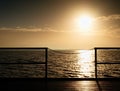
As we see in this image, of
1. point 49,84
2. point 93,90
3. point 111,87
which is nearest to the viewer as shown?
point 93,90

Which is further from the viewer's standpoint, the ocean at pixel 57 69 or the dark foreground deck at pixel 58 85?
the ocean at pixel 57 69

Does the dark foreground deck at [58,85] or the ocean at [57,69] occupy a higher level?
the dark foreground deck at [58,85]

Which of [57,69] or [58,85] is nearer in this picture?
[58,85]

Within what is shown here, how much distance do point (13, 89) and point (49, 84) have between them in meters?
0.98

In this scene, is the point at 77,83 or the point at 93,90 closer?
the point at 93,90

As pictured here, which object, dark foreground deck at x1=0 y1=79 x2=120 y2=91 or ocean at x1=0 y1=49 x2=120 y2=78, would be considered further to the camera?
ocean at x1=0 y1=49 x2=120 y2=78

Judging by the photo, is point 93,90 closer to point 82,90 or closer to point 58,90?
point 82,90

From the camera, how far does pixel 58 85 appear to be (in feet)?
18.4

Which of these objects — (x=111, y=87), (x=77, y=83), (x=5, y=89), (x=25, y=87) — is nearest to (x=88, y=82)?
(x=77, y=83)

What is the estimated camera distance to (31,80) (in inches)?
246

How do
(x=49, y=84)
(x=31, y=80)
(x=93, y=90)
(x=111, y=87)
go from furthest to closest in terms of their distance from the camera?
(x=31, y=80)
(x=49, y=84)
(x=111, y=87)
(x=93, y=90)

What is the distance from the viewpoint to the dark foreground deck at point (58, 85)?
5.16 m

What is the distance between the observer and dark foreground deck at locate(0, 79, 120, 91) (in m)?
5.16

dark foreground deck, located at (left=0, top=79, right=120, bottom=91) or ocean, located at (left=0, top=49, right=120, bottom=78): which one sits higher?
dark foreground deck, located at (left=0, top=79, right=120, bottom=91)
